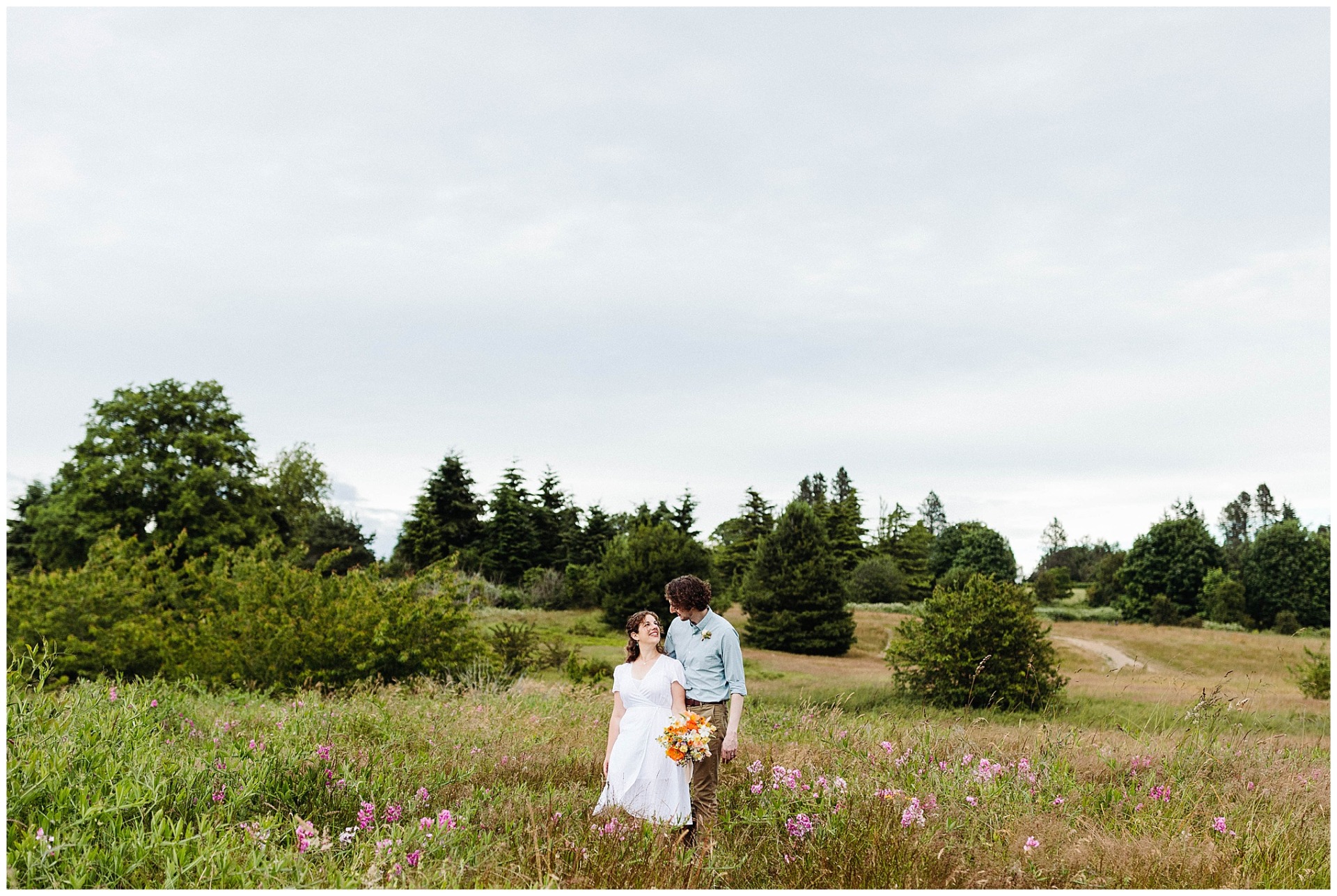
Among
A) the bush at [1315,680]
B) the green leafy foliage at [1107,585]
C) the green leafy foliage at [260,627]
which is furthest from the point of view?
the green leafy foliage at [1107,585]

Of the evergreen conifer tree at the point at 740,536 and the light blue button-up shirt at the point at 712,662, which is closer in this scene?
the light blue button-up shirt at the point at 712,662

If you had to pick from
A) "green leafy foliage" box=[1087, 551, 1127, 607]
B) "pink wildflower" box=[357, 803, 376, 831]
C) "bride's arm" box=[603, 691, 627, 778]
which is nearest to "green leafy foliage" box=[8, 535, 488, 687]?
Result: "bride's arm" box=[603, 691, 627, 778]

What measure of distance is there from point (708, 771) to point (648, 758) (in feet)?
1.36

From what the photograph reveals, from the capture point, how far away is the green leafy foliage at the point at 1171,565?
44.9 m

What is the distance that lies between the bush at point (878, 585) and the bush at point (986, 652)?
32942 millimetres

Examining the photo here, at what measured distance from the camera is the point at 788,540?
26812 millimetres

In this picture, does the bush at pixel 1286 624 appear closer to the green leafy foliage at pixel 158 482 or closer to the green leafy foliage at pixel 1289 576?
the green leafy foliage at pixel 1289 576

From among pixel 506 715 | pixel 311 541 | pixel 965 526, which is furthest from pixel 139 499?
pixel 965 526

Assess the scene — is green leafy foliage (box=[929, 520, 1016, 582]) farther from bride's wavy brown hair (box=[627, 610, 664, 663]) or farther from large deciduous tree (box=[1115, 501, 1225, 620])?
bride's wavy brown hair (box=[627, 610, 664, 663])

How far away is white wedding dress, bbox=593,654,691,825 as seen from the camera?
15.2ft

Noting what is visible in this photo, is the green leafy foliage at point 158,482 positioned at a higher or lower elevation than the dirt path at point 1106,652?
higher

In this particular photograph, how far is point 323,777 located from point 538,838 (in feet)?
4.81

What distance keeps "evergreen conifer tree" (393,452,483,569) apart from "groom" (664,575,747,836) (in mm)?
41640

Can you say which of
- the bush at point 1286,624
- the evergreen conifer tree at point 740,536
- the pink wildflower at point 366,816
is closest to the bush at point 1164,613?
the bush at point 1286,624
